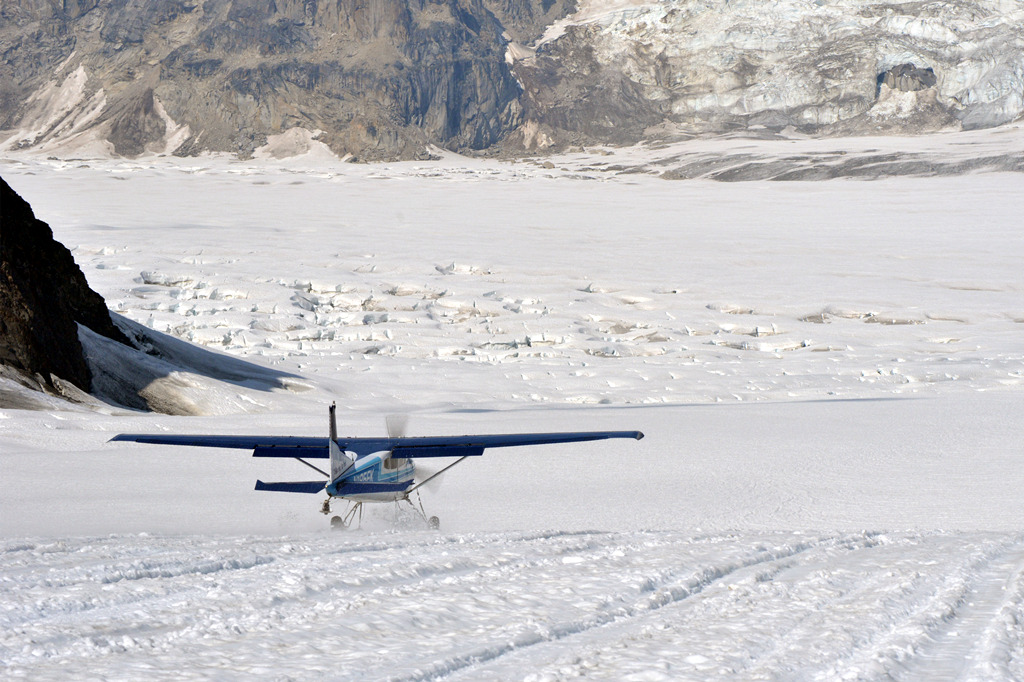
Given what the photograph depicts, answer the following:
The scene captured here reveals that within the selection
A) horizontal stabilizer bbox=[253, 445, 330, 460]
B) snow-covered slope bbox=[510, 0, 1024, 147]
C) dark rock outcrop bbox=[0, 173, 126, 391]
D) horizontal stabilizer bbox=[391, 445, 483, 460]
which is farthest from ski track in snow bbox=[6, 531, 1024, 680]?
snow-covered slope bbox=[510, 0, 1024, 147]

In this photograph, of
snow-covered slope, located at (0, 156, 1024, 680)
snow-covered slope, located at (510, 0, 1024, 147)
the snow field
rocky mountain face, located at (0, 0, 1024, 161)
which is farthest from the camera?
rocky mountain face, located at (0, 0, 1024, 161)

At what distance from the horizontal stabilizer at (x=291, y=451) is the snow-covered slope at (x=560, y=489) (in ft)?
2.36

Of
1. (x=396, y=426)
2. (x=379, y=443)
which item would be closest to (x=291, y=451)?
(x=379, y=443)

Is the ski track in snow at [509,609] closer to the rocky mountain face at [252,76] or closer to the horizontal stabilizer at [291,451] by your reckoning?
the horizontal stabilizer at [291,451]

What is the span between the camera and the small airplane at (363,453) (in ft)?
29.6

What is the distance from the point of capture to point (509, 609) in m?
A: 5.67

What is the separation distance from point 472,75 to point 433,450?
5478 inches

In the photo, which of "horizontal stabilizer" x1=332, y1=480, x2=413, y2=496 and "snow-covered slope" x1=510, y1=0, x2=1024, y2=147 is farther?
"snow-covered slope" x1=510, y1=0, x2=1024, y2=147

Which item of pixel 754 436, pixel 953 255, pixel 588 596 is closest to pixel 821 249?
pixel 953 255

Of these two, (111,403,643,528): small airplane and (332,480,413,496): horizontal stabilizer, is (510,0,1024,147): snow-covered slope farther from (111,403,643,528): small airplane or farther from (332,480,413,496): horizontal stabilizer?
(332,480,413,496): horizontal stabilizer

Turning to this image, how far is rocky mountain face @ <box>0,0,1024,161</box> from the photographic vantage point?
391 feet

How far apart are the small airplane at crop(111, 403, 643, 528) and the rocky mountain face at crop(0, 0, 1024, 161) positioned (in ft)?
365

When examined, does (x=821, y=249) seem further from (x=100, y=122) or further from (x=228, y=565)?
(x=100, y=122)

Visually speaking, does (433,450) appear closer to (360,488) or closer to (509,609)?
(360,488)
